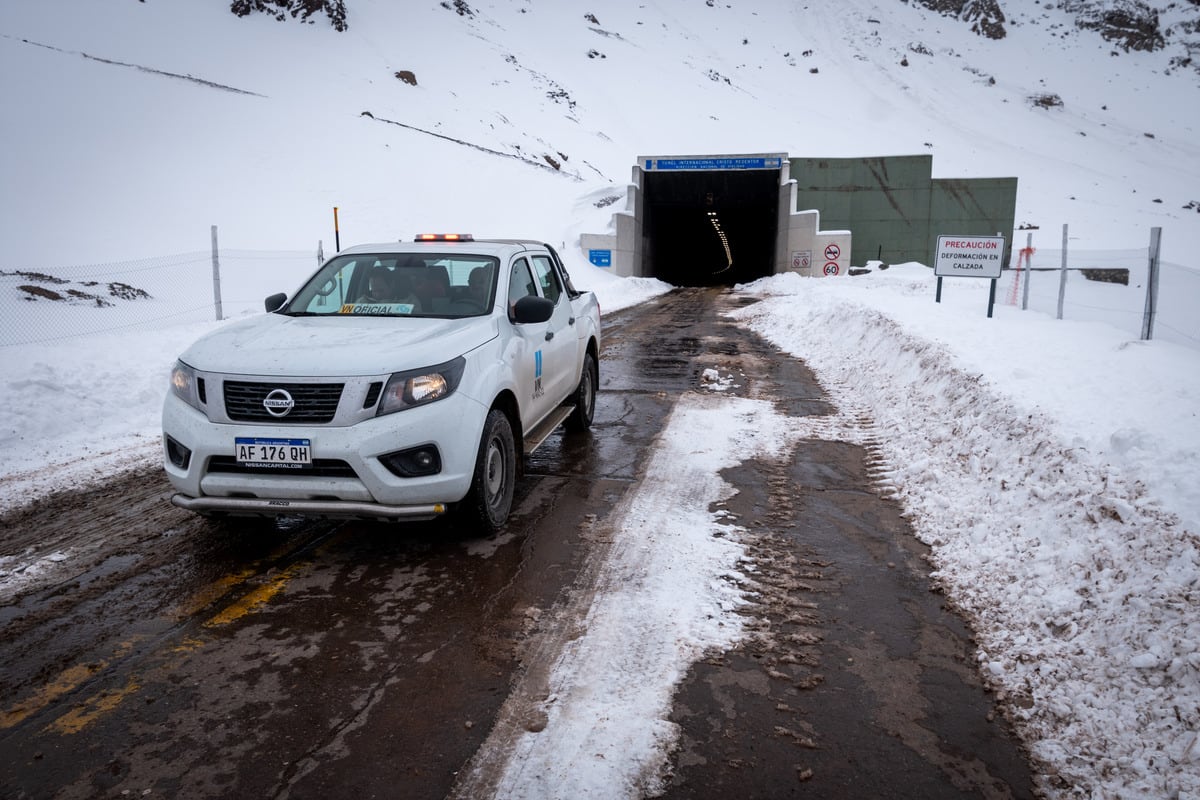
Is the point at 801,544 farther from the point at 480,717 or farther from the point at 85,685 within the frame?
the point at 85,685

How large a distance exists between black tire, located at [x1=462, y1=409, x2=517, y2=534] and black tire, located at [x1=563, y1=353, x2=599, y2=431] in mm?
2214

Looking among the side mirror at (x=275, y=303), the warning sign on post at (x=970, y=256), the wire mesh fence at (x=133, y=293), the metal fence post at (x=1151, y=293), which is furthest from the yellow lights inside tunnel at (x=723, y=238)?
the side mirror at (x=275, y=303)

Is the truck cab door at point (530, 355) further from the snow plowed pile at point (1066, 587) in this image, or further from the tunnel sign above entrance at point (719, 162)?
the tunnel sign above entrance at point (719, 162)

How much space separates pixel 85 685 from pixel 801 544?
13.0 feet

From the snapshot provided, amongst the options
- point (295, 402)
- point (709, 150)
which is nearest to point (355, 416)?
point (295, 402)

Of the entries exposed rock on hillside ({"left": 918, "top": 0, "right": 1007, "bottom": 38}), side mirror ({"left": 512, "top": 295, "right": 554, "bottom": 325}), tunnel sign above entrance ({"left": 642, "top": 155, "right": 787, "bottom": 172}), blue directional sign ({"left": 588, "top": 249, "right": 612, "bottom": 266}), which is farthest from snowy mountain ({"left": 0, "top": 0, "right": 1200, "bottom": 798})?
exposed rock on hillside ({"left": 918, "top": 0, "right": 1007, "bottom": 38})

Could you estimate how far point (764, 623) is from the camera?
402 cm

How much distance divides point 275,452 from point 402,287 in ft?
6.35

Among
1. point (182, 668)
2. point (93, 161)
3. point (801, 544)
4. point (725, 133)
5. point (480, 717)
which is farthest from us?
point (725, 133)

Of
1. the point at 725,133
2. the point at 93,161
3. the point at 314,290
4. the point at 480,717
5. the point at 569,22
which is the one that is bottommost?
the point at 480,717

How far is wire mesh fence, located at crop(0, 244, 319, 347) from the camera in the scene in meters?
14.9

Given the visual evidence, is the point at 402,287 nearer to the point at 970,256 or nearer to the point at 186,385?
the point at 186,385

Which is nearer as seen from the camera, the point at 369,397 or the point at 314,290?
the point at 369,397

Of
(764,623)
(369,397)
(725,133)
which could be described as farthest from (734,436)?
(725,133)
